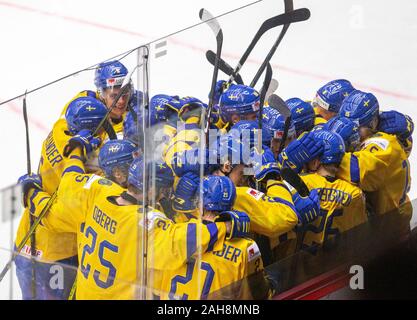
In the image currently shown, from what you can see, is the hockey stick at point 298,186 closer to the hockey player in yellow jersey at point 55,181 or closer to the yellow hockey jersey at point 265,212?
the yellow hockey jersey at point 265,212


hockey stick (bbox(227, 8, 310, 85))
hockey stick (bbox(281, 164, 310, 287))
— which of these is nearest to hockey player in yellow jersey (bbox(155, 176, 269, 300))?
hockey stick (bbox(281, 164, 310, 287))

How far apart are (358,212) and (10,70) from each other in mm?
2161

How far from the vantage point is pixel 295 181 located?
252 cm

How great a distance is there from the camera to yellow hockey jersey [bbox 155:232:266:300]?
228 cm

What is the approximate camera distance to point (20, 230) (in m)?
2.38

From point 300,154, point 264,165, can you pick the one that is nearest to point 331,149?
point 300,154

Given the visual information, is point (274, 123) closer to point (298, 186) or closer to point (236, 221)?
point (298, 186)

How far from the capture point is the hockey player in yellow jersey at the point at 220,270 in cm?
228

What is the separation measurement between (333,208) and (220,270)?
1.08 feet

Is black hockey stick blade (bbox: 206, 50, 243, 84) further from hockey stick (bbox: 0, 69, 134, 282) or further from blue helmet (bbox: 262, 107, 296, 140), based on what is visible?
hockey stick (bbox: 0, 69, 134, 282)

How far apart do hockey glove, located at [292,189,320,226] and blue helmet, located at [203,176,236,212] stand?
0.66 ft

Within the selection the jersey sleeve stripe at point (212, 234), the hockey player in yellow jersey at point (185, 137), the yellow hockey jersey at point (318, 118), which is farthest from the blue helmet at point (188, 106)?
the yellow hockey jersey at point (318, 118)

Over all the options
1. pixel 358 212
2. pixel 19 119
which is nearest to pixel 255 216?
pixel 358 212

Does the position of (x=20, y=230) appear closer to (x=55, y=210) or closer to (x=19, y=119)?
(x=55, y=210)
